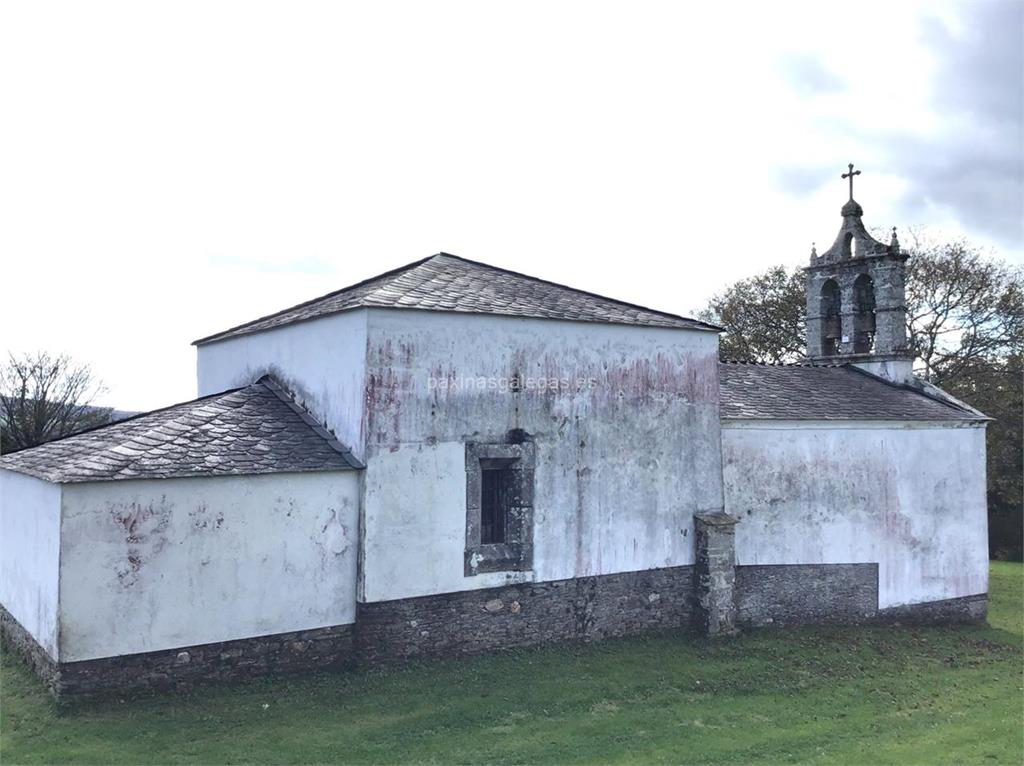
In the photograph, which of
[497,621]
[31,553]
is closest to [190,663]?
[31,553]

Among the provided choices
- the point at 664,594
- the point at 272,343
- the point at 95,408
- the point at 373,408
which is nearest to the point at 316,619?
the point at 373,408

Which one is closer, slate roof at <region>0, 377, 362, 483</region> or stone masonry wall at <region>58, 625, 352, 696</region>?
stone masonry wall at <region>58, 625, 352, 696</region>

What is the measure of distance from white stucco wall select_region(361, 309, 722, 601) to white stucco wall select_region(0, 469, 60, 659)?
3.81 m

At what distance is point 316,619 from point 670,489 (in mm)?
6343

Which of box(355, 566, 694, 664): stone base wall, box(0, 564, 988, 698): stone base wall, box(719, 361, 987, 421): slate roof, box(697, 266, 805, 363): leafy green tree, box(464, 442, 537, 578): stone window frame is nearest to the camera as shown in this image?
box(0, 564, 988, 698): stone base wall

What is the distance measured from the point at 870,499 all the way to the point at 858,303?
20.0ft

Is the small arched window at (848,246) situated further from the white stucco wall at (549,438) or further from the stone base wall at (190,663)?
the stone base wall at (190,663)

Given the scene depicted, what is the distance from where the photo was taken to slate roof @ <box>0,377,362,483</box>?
398 inches

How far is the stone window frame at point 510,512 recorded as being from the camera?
12125 mm

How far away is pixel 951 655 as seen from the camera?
14555 millimetres

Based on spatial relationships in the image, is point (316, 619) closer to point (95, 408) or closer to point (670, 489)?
point (670, 489)

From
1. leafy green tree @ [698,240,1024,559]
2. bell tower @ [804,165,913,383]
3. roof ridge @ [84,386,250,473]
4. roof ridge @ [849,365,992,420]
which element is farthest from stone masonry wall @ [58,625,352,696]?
leafy green tree @ [698,240,1024,559]

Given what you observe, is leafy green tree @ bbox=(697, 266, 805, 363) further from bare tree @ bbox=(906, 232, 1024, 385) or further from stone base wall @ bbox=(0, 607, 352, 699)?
stone base wall @ bbox=(0, 607, 352, 699)

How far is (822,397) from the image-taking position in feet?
57.1
